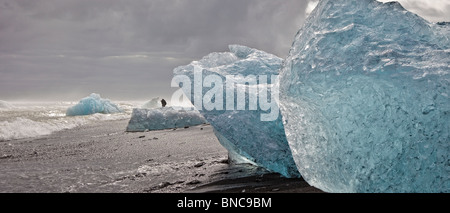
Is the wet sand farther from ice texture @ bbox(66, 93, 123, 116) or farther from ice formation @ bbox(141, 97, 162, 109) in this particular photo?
ice formation @ bbox(141, 97, 162, 109)

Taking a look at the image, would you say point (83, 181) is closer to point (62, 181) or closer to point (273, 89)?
point (62, 181)

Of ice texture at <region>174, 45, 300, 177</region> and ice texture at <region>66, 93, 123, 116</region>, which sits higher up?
ice texture at <region>66, 93, 123, 116</region>

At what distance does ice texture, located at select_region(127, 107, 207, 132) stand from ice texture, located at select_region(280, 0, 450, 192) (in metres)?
9.36

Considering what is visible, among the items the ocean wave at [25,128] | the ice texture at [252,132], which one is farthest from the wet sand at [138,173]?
the ocean wave at [25,128]

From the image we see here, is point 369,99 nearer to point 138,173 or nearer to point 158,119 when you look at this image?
point 138,173

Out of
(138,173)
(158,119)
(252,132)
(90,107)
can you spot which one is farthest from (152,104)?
(252,132)

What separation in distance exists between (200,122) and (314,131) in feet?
34.3

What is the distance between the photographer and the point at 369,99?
2900 mm

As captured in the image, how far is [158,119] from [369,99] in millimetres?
10376

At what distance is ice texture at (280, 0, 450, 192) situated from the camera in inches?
108

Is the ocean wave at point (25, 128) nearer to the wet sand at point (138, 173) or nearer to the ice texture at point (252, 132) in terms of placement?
the wet sand at point (138, 173)

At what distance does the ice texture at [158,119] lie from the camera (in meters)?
12.4

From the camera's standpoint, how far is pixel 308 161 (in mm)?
3484

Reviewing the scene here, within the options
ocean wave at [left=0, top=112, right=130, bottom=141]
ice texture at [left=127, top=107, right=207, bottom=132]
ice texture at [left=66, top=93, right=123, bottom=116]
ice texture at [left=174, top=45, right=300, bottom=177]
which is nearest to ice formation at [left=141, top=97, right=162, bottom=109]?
ice texture at [left=66, top=93, right=123, bottom=116]
